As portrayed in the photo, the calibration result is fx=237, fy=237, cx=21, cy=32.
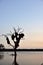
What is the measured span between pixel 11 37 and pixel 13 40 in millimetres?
344

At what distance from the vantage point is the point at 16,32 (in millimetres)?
16562

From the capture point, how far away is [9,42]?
1678 cm

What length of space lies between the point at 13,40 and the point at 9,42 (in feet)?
1.53

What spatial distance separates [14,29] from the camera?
16.8m

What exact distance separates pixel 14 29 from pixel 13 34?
0.39 metres

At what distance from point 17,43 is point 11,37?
2.70 feet

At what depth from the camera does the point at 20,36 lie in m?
16.2

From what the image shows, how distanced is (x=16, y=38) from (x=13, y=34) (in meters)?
0.65

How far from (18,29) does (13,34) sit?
53cm

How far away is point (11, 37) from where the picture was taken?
1669 centimetres

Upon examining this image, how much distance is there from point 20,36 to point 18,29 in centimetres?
88

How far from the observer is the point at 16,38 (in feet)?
53.0
